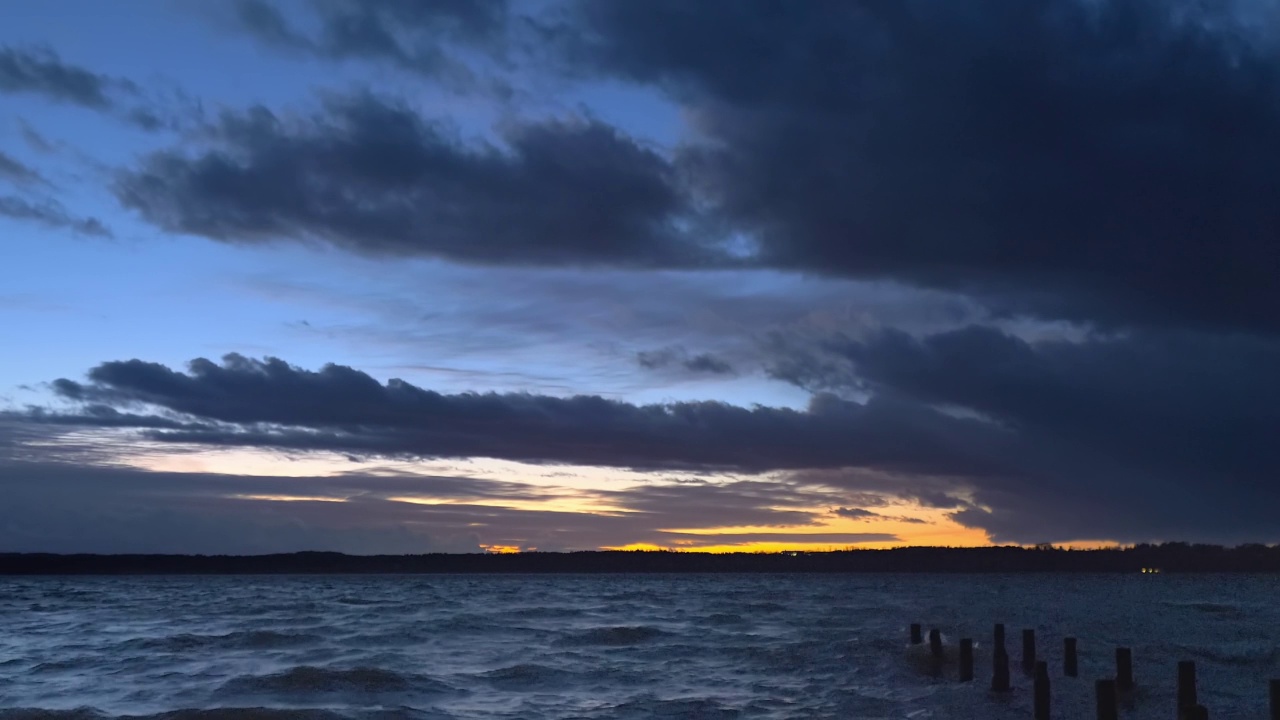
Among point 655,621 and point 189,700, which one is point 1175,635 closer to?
point 655,621

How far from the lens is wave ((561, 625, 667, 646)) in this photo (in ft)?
174

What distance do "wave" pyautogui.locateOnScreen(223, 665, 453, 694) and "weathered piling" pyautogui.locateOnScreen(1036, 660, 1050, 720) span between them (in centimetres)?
1894

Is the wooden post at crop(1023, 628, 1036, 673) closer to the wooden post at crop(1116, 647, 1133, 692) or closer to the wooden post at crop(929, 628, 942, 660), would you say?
the wooden post at crop(1116, 647, 1133, 692)

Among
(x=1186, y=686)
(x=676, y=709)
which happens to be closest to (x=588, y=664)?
(x=676, y=709)

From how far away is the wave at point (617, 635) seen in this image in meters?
53.1

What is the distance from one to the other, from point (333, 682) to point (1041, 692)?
23.2 m

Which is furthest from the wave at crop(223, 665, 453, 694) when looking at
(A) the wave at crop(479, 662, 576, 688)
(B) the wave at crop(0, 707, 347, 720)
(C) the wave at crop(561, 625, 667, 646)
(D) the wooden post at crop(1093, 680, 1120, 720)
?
(D) the wooden post at crop(1093, 680, 1120, 720)

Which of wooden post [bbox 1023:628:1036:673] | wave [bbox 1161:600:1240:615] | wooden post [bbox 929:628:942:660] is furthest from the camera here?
wave [bbox 1161:600:1240:615]

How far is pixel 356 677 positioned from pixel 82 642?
24.8 metres

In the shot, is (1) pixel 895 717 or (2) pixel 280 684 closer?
(1) pixel 895 717

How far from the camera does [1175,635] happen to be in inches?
2072

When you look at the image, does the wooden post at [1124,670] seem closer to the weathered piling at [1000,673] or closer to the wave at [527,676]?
the weathered piling at [1000,673]

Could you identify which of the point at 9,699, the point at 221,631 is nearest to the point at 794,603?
the point at 221,631

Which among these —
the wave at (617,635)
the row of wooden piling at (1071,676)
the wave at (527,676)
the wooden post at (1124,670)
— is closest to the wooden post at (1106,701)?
the row of wooden piling at (1071,676)
